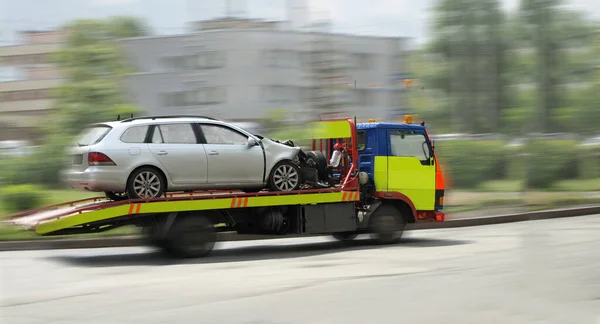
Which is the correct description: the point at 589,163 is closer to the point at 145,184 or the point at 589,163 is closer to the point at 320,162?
the point at 320,162

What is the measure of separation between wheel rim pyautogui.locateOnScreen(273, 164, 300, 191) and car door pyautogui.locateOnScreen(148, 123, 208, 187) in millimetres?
1258

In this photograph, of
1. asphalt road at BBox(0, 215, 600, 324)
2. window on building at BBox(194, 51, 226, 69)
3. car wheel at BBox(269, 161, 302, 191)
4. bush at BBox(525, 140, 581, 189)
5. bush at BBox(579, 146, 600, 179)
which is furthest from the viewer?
window on building at BBox(194, 51, 226, 69)

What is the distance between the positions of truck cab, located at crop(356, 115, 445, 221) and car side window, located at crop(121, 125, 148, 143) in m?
3.99

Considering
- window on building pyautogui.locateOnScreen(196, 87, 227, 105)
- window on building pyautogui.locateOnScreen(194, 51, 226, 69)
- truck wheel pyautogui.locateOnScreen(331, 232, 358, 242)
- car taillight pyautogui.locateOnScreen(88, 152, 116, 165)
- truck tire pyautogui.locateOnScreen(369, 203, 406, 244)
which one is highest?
window on building pyautogui.locateOnScreen(194, 51, 226, 69)

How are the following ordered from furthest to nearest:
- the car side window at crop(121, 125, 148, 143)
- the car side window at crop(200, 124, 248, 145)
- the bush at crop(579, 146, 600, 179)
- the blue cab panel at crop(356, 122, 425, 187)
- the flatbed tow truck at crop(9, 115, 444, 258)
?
the bush at crop(579, 146, 600, 179), the blue cab panel at crop(356, 122, 425, 187), the car side window at crop(200, 124, 248, 145), the car side window at crop(121, 125, 148, 143), the flatbed tow truck at crop(9, 115, 444, 258)

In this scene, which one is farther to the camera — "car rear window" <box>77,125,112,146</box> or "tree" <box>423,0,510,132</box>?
"tree" <box>423,0,510,132</box>

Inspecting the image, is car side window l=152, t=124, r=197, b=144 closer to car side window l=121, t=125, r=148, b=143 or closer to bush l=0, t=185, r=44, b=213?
car side window l=121, t=125, r=148, b=143

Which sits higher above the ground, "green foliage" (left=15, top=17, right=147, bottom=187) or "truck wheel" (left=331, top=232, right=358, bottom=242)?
"green foliage" (left=15, top=17, right=147, bottom=187)

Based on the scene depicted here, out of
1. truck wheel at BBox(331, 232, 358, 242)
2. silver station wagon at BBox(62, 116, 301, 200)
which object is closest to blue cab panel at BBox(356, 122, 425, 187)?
truck wheel at BBox(331, 232, 358, 242)

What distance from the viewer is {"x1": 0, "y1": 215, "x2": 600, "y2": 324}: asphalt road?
28.1 ft

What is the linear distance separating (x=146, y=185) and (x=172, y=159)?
0.54 m

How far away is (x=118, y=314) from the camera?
866 cm

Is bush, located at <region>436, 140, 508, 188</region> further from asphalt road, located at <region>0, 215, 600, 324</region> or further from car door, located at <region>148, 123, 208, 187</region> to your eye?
car door, located at <region>148, 123, 208, 187</region>

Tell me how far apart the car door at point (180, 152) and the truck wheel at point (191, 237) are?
57cm
